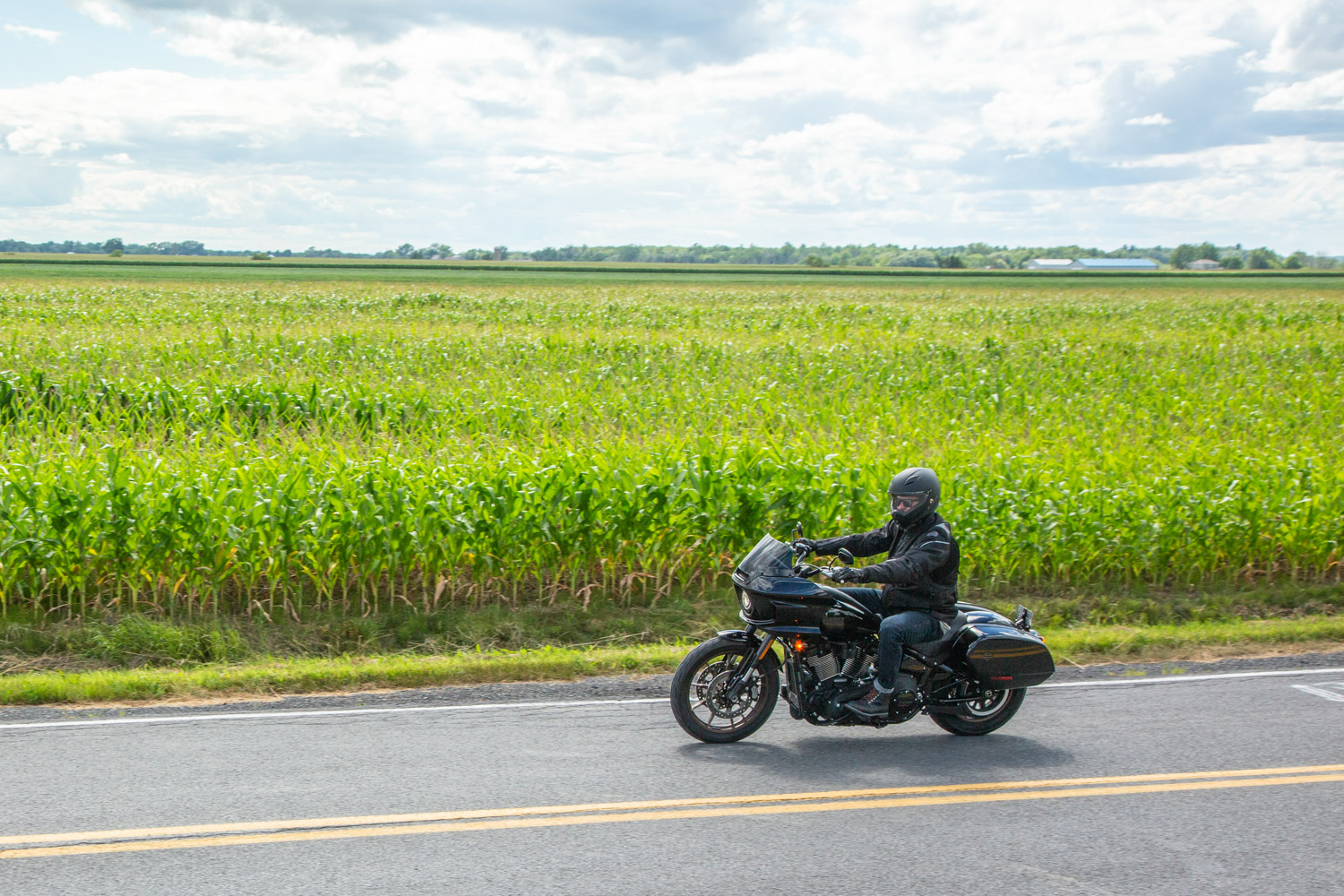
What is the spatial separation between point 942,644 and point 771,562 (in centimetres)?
127

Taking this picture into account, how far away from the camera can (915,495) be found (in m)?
6.21

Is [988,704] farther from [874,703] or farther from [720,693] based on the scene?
[720,693]

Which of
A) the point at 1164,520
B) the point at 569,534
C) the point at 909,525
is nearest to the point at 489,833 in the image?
the point at 909,525

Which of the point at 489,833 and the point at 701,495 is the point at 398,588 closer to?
the point at 701,495

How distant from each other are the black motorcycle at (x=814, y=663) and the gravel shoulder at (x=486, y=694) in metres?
1.23

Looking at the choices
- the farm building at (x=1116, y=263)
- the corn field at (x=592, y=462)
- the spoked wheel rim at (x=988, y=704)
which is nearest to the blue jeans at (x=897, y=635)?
the spoked wheel rim at (x=988, y=704)

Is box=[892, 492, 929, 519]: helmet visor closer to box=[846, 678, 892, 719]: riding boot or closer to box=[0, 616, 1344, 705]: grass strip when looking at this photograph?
box=[846, 678, 892, 719]: riding boot

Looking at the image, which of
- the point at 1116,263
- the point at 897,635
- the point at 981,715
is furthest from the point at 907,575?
the point at 1116,263

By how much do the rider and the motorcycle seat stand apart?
0.03 m

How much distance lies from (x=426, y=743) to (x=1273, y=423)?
15503mm

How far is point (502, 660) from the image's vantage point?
26.5 ft

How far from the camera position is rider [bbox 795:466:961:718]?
618 cm

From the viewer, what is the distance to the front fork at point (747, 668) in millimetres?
6246

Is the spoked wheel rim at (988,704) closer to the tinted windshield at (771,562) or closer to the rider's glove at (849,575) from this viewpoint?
the rider's glove at (849,575)
